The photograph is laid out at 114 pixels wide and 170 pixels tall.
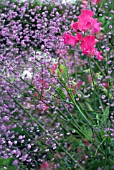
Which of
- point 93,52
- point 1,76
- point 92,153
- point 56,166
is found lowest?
point 56,166

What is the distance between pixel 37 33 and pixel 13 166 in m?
0.73

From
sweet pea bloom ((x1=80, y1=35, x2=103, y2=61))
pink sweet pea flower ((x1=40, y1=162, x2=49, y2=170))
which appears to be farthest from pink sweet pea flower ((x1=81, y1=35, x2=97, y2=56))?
pink sweet pea flower ((x1=40, y1=162, x2=49, y2=170))

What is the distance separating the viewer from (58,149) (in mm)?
2301

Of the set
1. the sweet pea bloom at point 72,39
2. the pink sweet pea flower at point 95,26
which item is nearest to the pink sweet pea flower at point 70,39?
the sweet pea bloom at point 72,39

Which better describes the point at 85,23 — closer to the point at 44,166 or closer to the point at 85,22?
the point at 85,22

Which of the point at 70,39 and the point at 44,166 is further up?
the point at 70,39

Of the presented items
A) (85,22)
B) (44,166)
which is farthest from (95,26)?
(44,166)

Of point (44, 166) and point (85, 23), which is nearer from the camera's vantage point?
point (85, 23)

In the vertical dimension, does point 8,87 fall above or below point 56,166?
above

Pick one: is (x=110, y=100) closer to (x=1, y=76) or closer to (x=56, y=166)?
(x=56, y=166)

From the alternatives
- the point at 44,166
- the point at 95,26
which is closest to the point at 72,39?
the point at 95,26

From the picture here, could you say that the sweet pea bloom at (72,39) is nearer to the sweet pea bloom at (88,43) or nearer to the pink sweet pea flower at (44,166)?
the sweet pea bloom at (88,43)

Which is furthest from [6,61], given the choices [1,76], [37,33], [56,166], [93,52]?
[56,166]

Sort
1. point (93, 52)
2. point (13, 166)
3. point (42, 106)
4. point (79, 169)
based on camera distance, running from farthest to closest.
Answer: point (79, 169), point (13, 166), point (42, 106), point (93, 52)
